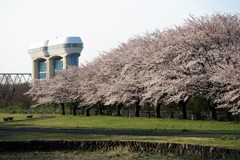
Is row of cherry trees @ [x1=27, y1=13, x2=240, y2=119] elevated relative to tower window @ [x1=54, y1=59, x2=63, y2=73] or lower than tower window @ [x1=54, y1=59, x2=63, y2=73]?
lower

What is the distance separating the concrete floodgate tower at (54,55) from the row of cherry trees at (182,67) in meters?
94.2

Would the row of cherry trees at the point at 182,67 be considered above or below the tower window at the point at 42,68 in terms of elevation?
below

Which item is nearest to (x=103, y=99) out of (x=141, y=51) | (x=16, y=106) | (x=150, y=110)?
(x=150, y=110)

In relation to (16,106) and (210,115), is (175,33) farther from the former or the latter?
(16,106)

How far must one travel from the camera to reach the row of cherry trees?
3656 cm

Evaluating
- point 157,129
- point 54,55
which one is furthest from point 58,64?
point 157,129

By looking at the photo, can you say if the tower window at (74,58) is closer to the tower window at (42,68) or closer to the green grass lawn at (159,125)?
the tower window at (42,68)

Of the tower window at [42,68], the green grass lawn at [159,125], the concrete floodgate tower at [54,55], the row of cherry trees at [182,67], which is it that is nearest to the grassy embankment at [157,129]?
the green grass lawn at [159,125]

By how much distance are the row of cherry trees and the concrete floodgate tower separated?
94.2 m

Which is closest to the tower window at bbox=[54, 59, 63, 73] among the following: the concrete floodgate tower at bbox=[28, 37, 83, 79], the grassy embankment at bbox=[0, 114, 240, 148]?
the concrete floodgate tower at bbox=[28, 37, 83, 79]

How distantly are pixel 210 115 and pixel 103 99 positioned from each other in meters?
19.4

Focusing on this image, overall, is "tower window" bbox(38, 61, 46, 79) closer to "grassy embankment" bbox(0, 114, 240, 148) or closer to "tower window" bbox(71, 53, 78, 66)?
"tower window" bbox(71, 53, 78, 66)

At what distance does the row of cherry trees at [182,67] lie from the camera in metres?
36.6

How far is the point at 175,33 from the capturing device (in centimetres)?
4338
